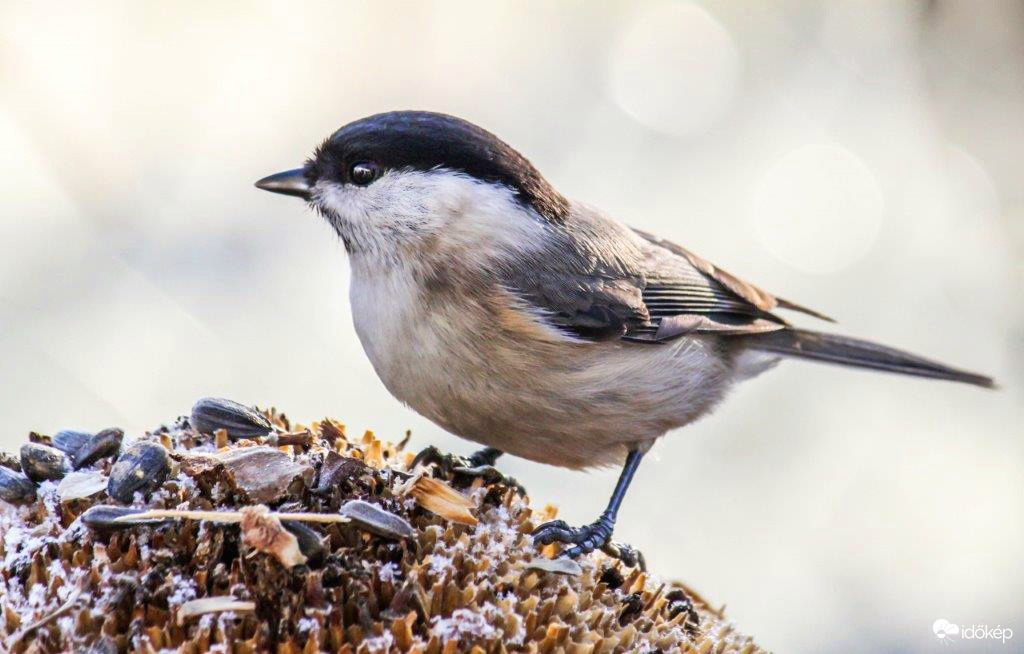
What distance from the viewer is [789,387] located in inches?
211

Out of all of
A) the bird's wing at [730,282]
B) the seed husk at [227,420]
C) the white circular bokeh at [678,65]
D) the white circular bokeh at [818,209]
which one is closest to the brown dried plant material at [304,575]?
the seed husk at [227,420]

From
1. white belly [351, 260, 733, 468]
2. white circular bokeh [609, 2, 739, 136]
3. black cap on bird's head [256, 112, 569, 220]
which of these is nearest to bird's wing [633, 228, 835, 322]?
white belly [351, 260, 733, 468]

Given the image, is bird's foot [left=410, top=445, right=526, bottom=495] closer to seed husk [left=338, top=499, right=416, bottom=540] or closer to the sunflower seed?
seed husk [left=338, top=499, right=416, bottom=540]

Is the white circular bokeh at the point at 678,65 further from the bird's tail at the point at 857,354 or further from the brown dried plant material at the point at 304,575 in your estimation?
the brown dried plant material at the point at 304,575

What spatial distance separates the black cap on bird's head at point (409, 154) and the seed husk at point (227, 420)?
90cm

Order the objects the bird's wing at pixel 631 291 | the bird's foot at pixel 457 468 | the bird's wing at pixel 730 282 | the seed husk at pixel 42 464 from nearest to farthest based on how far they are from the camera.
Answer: the seed husk at pixel 42 464
the bird's foot at pixel 457 468
the bird's wing at pixel 631 291
the bird's wing at pixel 730 282

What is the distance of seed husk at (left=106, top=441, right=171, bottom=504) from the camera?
2107 mm

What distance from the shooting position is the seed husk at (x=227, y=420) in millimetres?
2465

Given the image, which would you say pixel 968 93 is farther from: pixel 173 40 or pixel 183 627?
pixel 183 627

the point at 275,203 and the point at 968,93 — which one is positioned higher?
the point at 968,93

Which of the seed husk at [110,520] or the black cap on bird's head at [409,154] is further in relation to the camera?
the black cap on bird's head at [409,154]

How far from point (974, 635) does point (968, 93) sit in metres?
2.97

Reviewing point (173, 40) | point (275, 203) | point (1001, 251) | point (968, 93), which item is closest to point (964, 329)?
point (1001, 251)

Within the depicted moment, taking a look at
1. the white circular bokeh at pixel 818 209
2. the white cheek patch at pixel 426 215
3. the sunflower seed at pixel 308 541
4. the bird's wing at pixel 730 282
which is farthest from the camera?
the white circular bokeh at pixel 818 209
